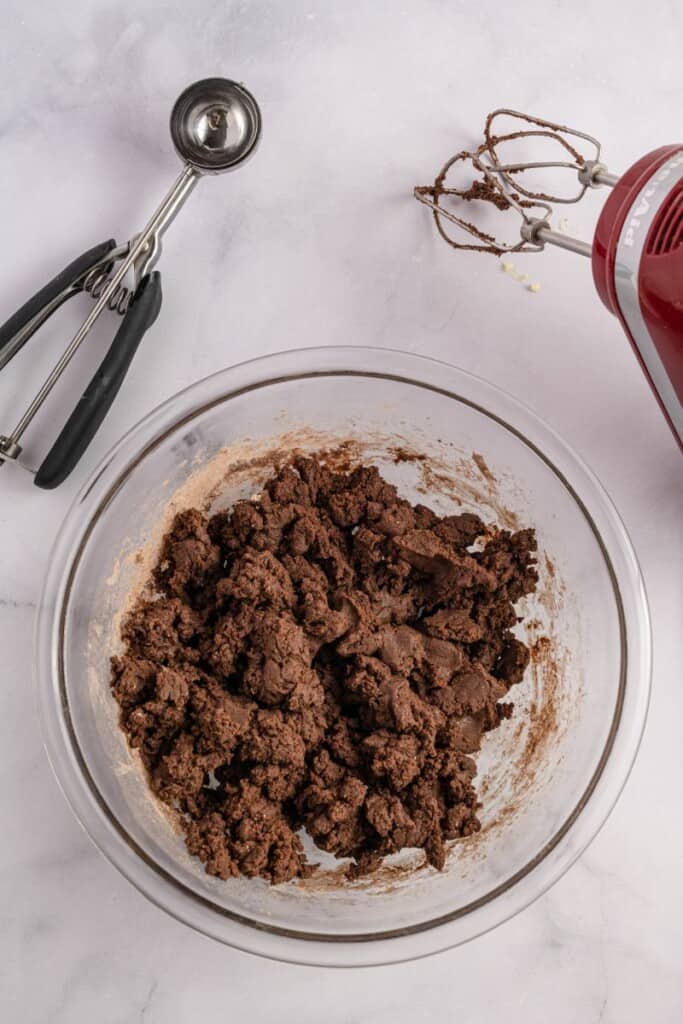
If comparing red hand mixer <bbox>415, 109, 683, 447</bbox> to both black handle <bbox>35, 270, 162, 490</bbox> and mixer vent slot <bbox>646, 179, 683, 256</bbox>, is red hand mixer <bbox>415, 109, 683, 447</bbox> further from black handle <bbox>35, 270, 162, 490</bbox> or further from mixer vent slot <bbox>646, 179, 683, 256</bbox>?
black handle <bbox>35, 270, 162, 490</bbox>

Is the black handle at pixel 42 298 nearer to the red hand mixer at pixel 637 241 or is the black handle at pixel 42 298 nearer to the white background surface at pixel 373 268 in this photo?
the white background surface at pixel 373 268

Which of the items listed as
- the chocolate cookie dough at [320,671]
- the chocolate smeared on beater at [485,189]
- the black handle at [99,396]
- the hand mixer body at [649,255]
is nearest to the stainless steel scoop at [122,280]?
the black handle at [99,396]

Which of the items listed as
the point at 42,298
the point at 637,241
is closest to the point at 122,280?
the point at 42,298

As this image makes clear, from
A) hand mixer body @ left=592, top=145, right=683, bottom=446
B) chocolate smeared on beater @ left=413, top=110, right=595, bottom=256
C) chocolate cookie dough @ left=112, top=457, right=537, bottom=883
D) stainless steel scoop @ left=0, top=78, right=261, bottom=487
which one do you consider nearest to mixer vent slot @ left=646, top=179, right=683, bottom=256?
hand mixer body @ left=592, top=145, right=683, bottom=446

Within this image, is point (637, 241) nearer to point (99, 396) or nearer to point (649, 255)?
point (649, 255)

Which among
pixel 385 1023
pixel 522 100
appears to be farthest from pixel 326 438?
pixel 385 1023

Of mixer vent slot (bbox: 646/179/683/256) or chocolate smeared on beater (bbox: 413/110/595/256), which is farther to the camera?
chocolate smeared on beater (bbox: 413/110/595/256)
